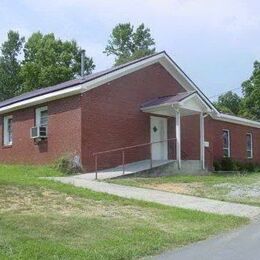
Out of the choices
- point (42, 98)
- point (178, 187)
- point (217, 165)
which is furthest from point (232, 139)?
point (178, 187)

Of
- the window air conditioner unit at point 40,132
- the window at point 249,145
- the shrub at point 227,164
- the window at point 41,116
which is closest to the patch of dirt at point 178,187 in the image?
the window air conditioner unit at point 40,132

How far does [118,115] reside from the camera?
961 inches

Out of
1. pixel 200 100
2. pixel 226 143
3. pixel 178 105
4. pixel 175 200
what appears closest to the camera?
pixel 175 200

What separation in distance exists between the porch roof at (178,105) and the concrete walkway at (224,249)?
45.8 ft

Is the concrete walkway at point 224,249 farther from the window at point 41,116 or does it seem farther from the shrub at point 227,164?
the shrub at point 227,164

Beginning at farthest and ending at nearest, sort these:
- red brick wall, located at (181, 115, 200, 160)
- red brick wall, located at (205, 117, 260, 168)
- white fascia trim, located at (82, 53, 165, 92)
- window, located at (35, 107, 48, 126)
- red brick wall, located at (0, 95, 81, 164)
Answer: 1. red brick wall, located at (205, 117, 260, 168)
2. red brick wall, located at (181, 115, 200, 160)
3. window, located at (35, 107, 48, 126)
4. red brick wall, located at (0, 95, 81, 164)
5. white fascia trim, located at (82, 53, 165, 92)

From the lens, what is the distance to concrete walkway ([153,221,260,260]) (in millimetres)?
8914

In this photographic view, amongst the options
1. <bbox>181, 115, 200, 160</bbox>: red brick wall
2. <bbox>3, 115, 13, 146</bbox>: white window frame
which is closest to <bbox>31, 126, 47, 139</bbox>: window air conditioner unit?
<bbox>3, 115, 13, 146</bbox>: white window frame

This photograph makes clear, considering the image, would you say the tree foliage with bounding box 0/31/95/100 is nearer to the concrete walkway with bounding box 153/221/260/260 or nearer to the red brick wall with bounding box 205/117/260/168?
the red brick wall with bounding box 205/117/260/168

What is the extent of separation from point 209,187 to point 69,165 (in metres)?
6.17

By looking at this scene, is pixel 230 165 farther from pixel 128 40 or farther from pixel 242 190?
pixel 128 40

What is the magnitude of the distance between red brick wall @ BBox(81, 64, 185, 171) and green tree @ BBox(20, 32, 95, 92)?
2567 cm

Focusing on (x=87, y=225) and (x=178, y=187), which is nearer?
(x=87, y=225)

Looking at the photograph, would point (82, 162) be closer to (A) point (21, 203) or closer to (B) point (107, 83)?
(B) point (107, 83)
